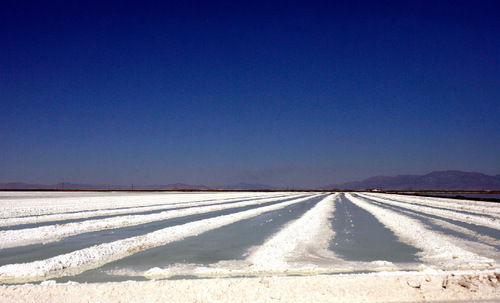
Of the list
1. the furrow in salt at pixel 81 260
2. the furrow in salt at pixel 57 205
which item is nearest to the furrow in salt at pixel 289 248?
the furrow in salt at pixel 81 260

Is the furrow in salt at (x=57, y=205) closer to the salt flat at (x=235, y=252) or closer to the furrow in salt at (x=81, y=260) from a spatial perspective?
the salt flat at (x=235, y=252)

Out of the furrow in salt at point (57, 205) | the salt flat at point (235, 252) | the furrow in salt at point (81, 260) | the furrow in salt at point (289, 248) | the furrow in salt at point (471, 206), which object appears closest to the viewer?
the furrow in salt at point (81, 260)

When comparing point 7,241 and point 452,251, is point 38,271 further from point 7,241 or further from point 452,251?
point 452,251

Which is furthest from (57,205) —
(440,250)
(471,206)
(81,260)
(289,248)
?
(471,206)

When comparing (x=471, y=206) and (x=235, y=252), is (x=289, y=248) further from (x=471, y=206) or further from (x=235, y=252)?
(x=471, y=206)

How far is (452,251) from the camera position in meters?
4.46

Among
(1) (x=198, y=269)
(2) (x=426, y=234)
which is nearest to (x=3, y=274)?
(1) (x=198, y=269)

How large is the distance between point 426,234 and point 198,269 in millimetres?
4357

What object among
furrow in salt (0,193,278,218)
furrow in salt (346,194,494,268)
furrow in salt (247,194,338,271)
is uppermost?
furrow in salt (0,193,278,218)

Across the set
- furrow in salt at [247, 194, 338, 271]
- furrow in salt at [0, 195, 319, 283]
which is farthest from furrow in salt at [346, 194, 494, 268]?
furrow in salt at [0, 195, 319, 283]

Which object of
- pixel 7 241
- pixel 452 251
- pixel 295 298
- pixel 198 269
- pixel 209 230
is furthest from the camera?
pixel 209 230

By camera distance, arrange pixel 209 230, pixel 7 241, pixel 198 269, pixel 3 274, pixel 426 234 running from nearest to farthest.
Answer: pixel 3 274 < pixel 198 269 < pixel 7 241 < pixel 426 234 < pixel 209 230

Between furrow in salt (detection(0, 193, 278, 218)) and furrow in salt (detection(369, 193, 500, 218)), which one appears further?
furrow in salt (detection(369, 193, 500, 218))

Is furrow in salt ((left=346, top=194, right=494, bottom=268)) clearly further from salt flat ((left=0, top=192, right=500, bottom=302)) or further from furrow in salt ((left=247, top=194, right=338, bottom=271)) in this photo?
furrow in salt ((left=247, top=194, right=338, bottom=271))
